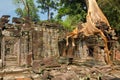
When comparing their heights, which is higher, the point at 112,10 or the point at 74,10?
the point at 74,10

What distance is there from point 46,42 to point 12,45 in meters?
11.1

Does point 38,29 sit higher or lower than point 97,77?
higher

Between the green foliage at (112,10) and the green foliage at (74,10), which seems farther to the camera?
the green foliage at (74,10)

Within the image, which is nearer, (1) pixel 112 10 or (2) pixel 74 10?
(1) pixel 112 10

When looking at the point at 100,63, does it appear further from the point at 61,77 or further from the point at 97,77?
the point at 61,77

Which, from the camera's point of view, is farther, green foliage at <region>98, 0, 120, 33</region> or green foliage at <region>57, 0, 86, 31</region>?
green foliage at <region>57, 0, 86, 31</region>

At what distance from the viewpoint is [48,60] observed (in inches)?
686

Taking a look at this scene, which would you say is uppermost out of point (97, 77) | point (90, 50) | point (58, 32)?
point (58, 32)

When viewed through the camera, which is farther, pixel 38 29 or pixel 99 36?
pixel 38 29

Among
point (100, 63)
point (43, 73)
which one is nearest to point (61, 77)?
point (43, 73)

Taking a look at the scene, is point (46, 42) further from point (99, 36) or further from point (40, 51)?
point (99, 36)

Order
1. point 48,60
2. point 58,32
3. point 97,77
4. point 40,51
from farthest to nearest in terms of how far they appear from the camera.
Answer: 1. point 58,32
2. point 40,51
3. point 48,60
4. point 97,77

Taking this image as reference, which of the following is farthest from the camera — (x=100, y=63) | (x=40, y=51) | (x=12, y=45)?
(x=12, y=45)

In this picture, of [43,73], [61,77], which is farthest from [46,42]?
[61,77]
